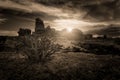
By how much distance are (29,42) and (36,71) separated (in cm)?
353

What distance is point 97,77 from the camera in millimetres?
5152

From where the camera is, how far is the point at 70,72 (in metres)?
5.68

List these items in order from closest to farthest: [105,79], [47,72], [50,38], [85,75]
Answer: [105,79]
[85,75]
[47,72]
[50,38]

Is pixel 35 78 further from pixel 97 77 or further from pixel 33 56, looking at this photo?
pixel 33 56

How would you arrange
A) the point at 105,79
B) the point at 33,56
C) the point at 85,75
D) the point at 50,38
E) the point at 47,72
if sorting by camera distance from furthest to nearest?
the point at 50,38 → the point at 33,56 → the point at 47,72 → the point at 85,75 → the point at 105,79

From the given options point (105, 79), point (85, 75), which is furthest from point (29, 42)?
point (105, 79)

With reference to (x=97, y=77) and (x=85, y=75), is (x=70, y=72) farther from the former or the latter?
(x=97, y=77)

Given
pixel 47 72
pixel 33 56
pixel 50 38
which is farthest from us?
pixel 50 38

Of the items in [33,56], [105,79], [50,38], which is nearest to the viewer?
[105,79]

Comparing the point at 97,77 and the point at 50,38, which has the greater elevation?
the point at 50,38

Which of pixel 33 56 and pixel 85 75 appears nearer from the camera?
pixel 85 75

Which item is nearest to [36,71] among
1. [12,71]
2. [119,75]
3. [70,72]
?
[12,71]

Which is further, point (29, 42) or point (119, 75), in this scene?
point (29, 42)

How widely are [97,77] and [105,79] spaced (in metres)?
0.31
